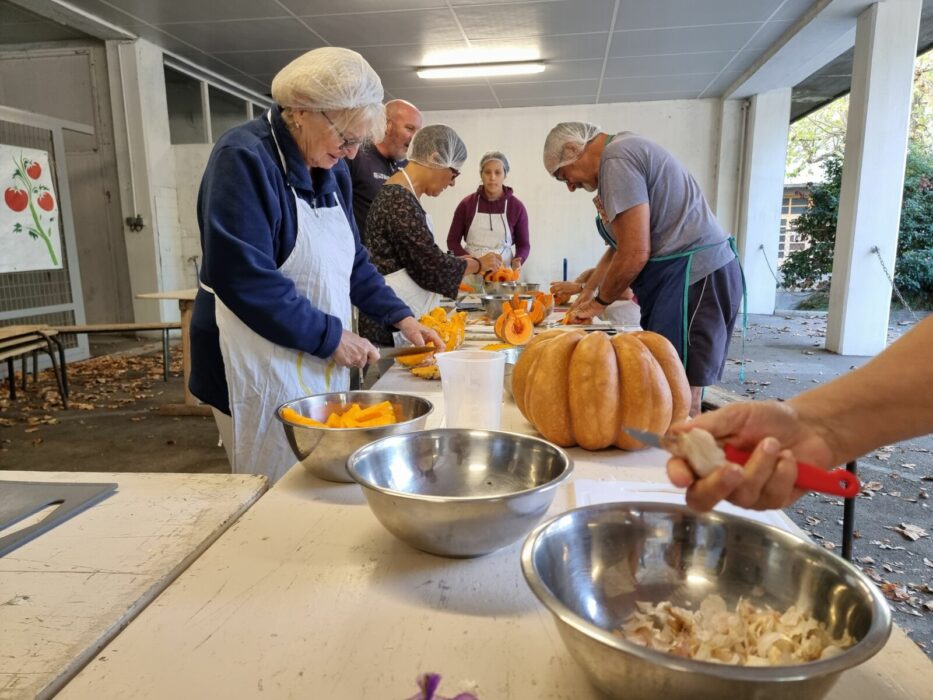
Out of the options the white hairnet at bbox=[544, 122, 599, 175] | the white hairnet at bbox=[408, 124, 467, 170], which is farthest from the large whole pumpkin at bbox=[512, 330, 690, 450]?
the white hairnet at bbox=[408, 124, 467, 170]

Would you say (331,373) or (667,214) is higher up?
(667,214)

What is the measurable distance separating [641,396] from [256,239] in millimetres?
1156

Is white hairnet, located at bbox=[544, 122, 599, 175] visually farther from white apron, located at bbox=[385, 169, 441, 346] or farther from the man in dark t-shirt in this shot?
the man in dark t-shirt

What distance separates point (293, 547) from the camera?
3.23 feet

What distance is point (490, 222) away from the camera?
5676 millimetres

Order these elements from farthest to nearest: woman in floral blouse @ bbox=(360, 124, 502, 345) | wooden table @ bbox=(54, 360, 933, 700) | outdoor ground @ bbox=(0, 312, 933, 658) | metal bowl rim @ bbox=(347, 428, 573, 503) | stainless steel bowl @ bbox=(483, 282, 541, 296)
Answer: stainless steel bowl @ bbox=(483, 282, 541, 296) → woman in floral blouse @ bbox=(360, 124, 502, 345) → outdoor ground @ bbox=(0, 312, 933, 658) → metal bowl rim @ bbox=(347, 428, 573, 503) → wooden table @ bbox=(54, 360, 933, 700)

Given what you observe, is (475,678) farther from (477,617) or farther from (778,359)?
(778,359)

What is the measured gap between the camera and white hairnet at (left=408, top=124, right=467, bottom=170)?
3160 mm

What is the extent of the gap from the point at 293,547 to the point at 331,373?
3.59ft

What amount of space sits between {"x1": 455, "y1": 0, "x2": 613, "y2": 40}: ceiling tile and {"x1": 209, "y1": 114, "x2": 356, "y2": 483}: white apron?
5159mm

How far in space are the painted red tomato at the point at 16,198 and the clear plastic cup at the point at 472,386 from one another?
6.29 m

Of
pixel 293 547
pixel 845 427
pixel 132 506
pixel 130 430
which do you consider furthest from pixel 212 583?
pixel 130 430

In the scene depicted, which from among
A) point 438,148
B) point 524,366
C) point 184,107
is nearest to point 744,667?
point 524,366

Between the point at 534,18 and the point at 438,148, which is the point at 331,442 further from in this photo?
the point at 534,18
